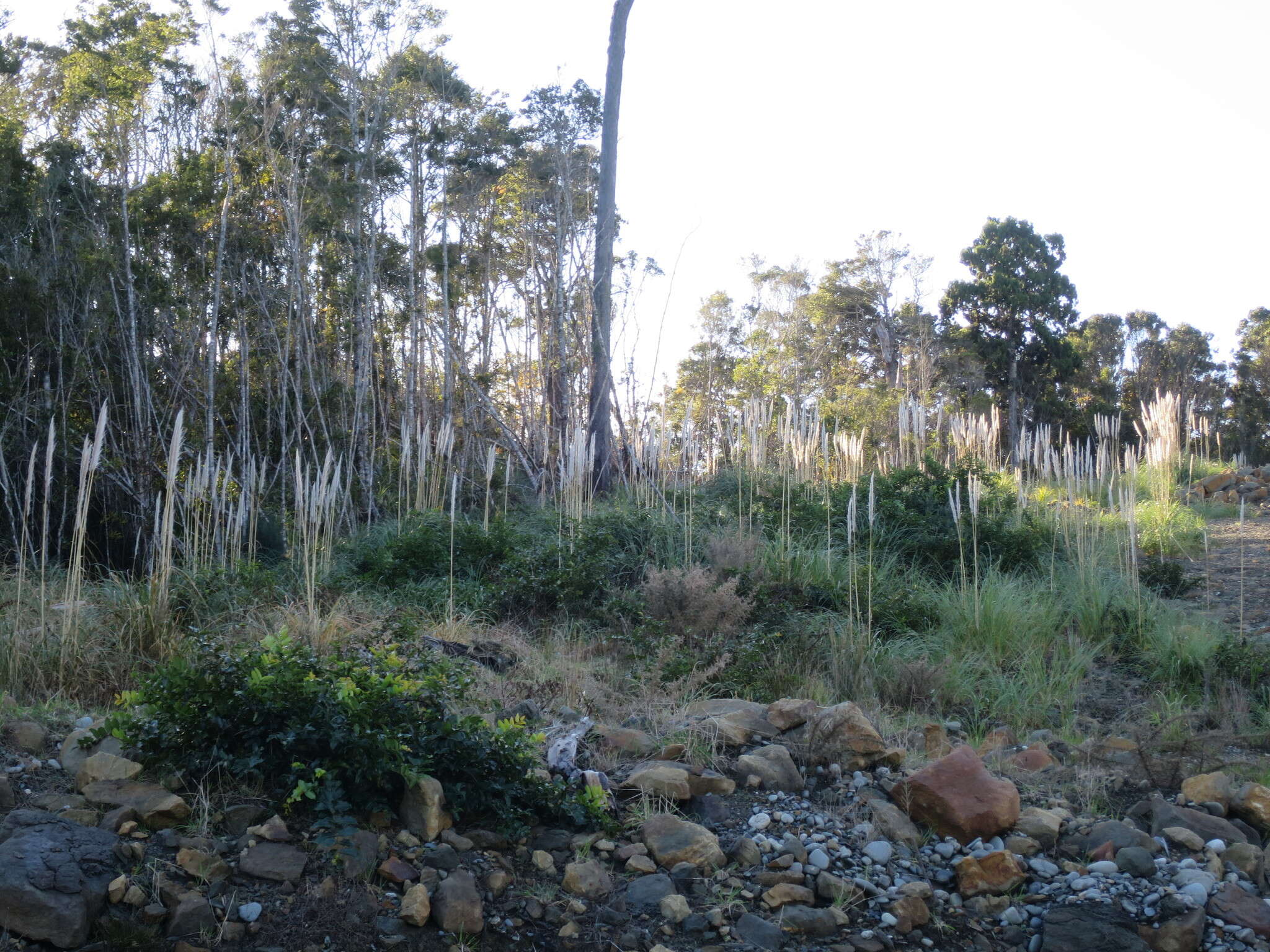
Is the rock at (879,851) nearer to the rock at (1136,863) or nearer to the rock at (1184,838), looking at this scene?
the rock at (1136,863)

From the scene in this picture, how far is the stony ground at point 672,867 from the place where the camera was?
3105 millimetres

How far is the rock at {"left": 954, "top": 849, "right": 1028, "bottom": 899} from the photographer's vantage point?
3668 millimetres

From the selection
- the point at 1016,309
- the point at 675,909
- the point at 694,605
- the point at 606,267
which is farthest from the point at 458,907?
the point at 1016,309

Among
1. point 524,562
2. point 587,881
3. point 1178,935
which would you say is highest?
point 524,562

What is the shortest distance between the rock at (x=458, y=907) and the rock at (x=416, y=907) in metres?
0.04

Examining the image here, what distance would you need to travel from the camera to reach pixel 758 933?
3350mm

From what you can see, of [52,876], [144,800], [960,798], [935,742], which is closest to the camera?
[52,876]

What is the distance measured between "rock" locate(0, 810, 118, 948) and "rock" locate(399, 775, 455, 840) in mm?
949

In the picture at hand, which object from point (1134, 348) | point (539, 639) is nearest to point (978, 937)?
point (539, 639)

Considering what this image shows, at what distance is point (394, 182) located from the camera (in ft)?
47.3

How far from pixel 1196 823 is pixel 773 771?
1686 mm

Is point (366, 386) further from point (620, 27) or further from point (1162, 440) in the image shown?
point (1162, 440)

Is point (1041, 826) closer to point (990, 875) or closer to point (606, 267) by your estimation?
point (990, 875)

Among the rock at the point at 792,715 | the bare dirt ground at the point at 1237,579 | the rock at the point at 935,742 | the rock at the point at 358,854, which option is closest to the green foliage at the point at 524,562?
the rock at the point at 792,715
